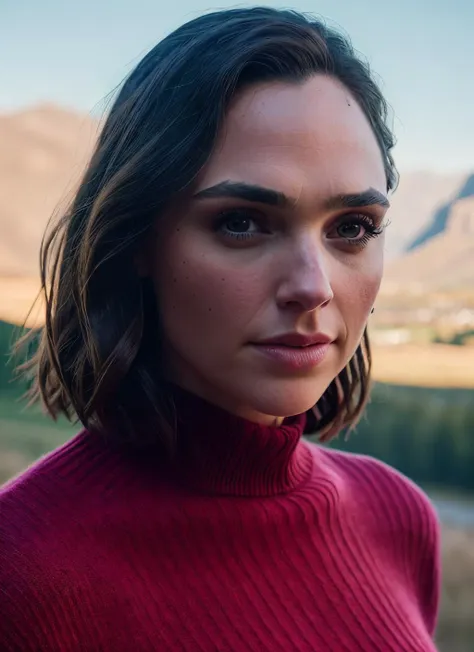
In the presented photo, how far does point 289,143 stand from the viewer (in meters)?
0.76

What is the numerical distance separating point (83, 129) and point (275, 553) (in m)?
0.62

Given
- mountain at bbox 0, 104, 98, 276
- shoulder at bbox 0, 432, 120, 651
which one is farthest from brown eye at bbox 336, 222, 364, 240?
mountain at bbox 0, 104, 98, 276

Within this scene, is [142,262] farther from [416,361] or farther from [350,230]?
[416,361]

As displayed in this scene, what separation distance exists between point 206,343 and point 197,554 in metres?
0.23

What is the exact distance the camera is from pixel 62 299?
2.88ft

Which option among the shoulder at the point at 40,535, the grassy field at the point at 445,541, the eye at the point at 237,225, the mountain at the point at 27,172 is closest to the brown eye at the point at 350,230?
the eye at the point at 237,225

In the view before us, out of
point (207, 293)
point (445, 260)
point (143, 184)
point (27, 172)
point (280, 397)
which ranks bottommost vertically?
point (445, 260)

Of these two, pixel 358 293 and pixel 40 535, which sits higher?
pixel 358 293

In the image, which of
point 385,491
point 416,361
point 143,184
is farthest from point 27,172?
point 143,184

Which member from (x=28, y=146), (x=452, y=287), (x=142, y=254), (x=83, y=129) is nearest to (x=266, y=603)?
(x=142, y=254)

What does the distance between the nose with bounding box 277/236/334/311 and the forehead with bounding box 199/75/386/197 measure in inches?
2.1

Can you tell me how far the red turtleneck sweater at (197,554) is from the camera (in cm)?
74

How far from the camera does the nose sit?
0.75 meters

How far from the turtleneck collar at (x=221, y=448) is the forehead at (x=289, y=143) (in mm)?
252
